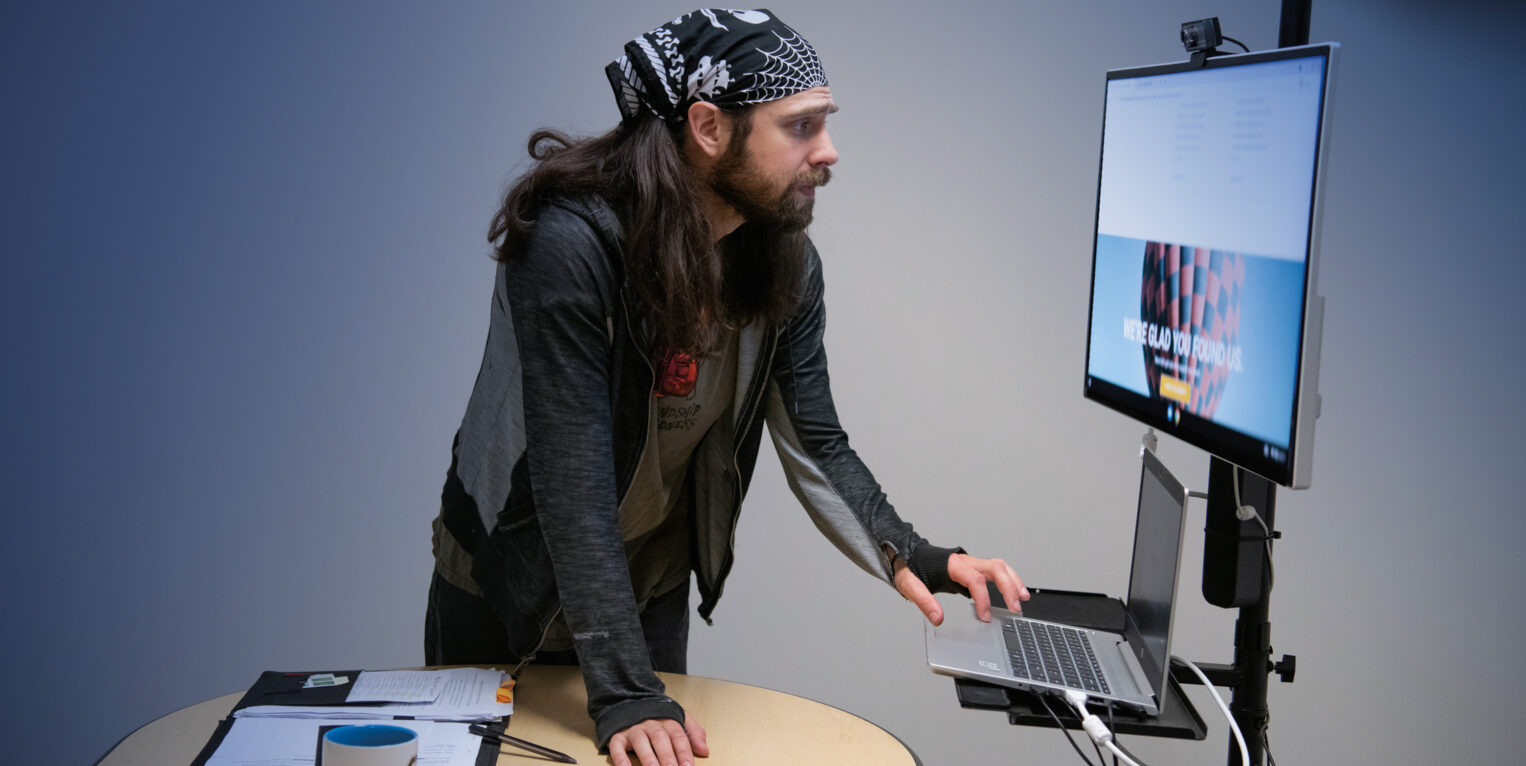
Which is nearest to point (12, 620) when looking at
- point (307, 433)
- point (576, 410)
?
point (307, 433)

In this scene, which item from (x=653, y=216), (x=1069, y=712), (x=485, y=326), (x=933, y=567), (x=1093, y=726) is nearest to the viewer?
(x=1093, y=726)

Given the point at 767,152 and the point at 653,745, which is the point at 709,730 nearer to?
the point at 653,745

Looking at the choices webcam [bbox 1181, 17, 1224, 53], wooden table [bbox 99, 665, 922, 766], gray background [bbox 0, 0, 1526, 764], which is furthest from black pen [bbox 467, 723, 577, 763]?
gray background [bbox 0, 0, 1526, 764]

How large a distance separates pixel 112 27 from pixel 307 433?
3.16 feet

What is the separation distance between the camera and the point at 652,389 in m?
1.42

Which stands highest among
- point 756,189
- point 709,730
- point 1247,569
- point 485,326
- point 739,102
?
point 739,102

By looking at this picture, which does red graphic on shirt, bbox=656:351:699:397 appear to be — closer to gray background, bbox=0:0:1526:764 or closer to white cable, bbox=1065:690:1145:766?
white cable, bbox=1065:690:1145:766

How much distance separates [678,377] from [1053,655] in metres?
0.58

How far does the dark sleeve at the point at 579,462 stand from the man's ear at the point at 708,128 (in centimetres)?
24

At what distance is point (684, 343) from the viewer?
1406 mm

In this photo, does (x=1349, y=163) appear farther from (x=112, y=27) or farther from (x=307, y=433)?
(x=112, y=27)

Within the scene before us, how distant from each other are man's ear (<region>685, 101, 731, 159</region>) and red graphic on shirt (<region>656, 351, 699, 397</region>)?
0.87ft

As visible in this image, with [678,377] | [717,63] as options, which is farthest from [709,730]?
[717,63]

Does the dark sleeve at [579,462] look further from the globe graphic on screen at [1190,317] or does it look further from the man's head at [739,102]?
the globe graphic on screen at [1190,317]
